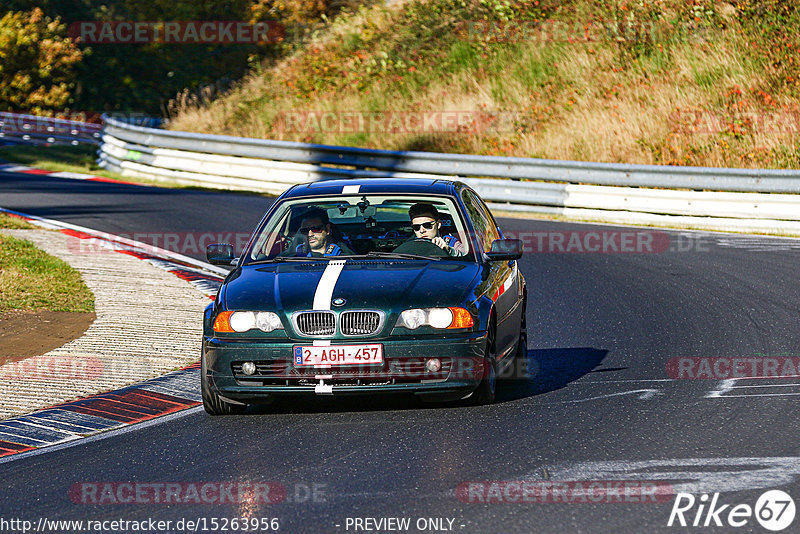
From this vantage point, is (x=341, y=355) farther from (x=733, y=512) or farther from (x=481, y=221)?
(x=733, y=512)

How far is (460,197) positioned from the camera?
8.83m

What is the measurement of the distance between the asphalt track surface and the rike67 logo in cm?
6

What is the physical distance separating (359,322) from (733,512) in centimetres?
276

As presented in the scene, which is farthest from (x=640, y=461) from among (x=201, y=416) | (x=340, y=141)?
(x=340, y=141)

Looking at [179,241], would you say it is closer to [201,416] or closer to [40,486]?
[201,416]

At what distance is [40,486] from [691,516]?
130 inches

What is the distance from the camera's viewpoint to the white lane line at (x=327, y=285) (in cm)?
731

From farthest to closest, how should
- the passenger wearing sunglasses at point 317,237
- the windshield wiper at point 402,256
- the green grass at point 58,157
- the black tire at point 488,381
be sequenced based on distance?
the green grass at point 58,157
the passenger wearing sunglasses at point 317,237
the windshield wiper at point 402,256
the black tire at point 488,381

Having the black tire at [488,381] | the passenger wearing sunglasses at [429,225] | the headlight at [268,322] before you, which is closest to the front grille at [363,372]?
the headlight at [268,322]

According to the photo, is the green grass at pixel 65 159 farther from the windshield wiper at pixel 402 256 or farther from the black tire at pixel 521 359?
the windshield wiper at pixel 402 256

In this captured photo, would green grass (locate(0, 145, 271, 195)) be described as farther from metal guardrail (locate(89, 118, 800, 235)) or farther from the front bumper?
the front bumper

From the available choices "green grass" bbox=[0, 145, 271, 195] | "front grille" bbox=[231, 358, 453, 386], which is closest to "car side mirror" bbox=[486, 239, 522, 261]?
"front grille" bbox=[231, 358, 453, 386]

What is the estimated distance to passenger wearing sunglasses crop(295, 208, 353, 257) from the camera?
842cm

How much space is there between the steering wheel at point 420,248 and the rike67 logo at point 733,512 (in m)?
3.22
